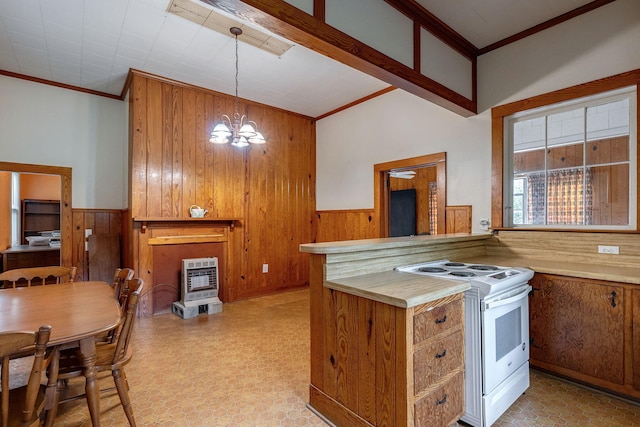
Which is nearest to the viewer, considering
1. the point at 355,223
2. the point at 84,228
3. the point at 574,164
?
the point at 574,164

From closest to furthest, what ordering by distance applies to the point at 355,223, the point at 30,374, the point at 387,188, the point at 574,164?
1. the point at 30,374
2. the point at 574,164
3. the point at 387,188
4. the point at 355,223

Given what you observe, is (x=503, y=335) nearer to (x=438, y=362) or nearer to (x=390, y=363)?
(x=438, y=362)

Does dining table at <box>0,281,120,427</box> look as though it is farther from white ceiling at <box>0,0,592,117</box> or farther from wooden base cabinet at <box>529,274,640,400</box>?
wooden base cabinet at <box>529,274,640,400</box>

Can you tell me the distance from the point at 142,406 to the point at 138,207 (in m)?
2.44

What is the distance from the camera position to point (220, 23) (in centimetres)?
288

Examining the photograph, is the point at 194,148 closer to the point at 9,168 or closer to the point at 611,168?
the point at 9,168

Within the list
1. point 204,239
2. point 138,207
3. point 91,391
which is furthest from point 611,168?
point 138,207

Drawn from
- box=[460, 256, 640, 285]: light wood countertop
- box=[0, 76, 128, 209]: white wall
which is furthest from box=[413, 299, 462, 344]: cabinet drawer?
box=[0, 76, 128, 209]: white wall

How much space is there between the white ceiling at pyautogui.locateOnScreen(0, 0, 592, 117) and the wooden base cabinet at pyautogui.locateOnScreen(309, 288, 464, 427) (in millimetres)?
2445

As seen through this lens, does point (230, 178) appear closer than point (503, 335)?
No

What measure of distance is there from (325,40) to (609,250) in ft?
8.70

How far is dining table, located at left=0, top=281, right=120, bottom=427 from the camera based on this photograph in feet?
4.71

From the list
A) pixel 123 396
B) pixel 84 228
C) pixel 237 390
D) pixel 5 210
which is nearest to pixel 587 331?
pixel 237 390

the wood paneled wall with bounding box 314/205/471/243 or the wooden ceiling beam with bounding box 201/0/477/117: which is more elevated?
the wooden ceiling beam with bounding box 201/0/477/117
